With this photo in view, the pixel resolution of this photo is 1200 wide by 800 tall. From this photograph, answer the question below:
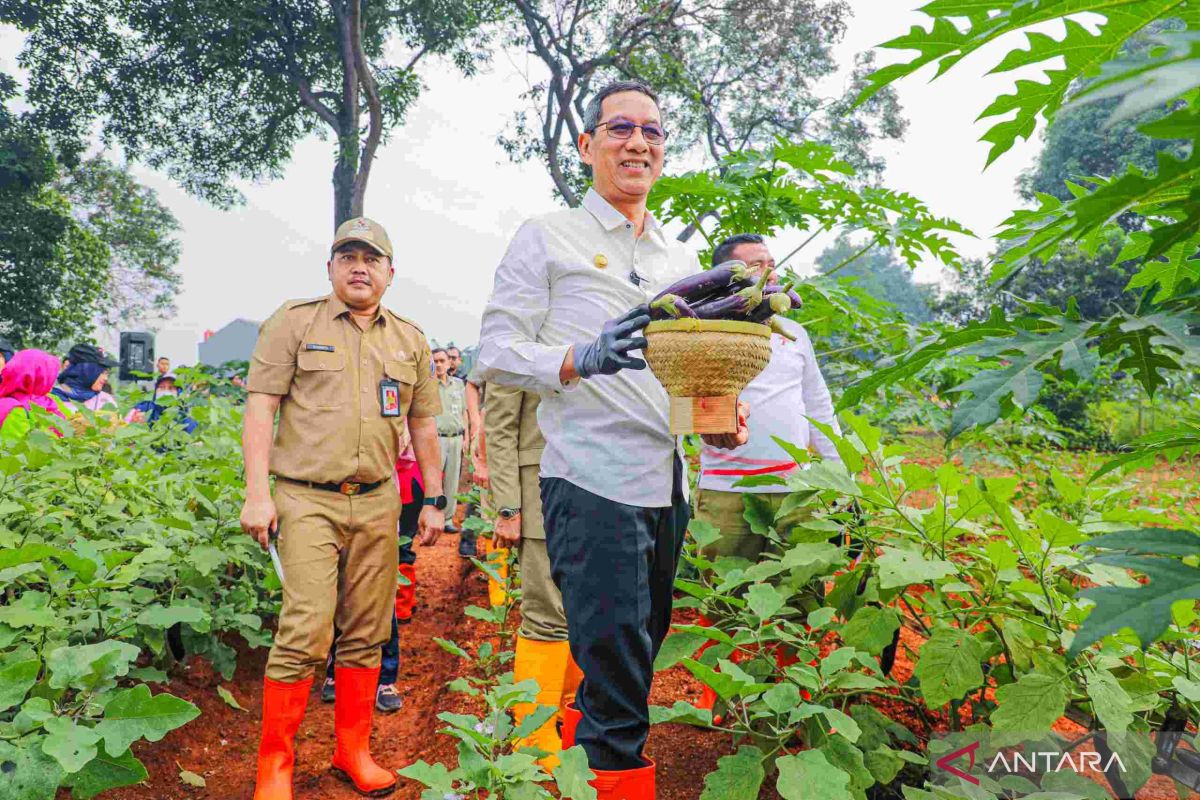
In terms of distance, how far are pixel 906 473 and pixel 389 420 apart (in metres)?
1.83

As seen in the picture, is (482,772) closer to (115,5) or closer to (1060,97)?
(1060,97)

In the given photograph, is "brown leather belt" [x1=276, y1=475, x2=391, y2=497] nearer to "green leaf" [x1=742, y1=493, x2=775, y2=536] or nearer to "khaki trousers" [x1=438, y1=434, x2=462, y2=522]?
"green leaf" [x1=742, y1=493, x2=775, y2=536]

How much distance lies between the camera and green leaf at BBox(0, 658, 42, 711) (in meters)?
1.70

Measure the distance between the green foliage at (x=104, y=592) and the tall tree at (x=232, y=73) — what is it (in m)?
11.3

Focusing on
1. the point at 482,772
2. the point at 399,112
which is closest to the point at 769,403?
the point at 482,772

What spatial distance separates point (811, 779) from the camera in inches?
61.3

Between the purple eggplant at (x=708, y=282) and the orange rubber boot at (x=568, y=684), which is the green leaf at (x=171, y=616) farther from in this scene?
the purple eggplant at (x=708, y=282)

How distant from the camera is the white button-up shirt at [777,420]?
2.92 m

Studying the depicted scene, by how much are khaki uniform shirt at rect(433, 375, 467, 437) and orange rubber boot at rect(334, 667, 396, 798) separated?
3.99m

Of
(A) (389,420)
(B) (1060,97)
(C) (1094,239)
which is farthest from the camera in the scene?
(A) (389,420)

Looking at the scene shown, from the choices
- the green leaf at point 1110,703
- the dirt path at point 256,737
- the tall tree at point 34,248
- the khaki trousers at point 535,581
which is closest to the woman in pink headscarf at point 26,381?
the dirt path at point 256,737

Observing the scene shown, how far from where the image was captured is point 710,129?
16.8m

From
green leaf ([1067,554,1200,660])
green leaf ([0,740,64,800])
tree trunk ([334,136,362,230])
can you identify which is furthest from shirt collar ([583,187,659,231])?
tree trunk ([334,136,362,230])

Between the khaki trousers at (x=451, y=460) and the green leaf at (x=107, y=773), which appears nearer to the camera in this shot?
the green leaf at (x=107, y=773)
